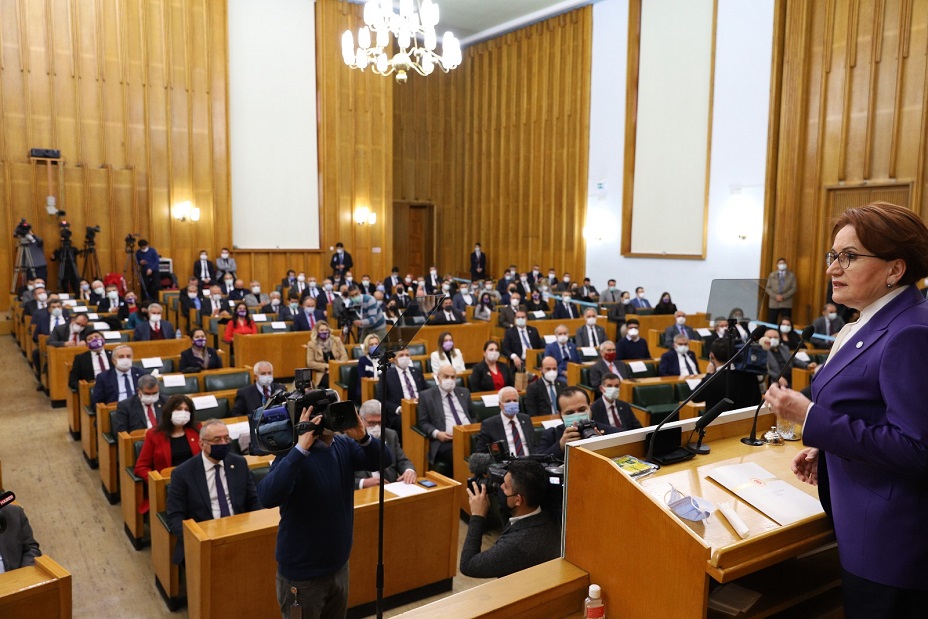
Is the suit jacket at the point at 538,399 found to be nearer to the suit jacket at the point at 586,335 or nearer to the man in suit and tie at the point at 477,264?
the suit jacket at the point at 586,335

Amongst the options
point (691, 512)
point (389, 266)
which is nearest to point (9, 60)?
point (389, 266)

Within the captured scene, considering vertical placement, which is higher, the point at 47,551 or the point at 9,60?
the point at 9,60

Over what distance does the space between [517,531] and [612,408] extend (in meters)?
3.25

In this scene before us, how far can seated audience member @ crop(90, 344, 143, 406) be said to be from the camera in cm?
621

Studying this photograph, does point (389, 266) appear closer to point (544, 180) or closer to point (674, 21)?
point (544, 180)

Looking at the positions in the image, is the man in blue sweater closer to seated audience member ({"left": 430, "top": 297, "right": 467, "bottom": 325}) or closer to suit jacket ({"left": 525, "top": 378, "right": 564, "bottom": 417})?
suit jacket ({"left": 525, "top": 378, "right": 564, "bottom": 417})

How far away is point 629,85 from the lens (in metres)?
15.5

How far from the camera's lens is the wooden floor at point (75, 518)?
4090 millimetres

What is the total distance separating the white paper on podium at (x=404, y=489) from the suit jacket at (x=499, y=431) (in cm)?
86

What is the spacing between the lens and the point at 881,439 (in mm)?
1305

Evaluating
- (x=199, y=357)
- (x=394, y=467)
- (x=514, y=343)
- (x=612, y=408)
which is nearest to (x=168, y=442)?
(x=394, y=467)

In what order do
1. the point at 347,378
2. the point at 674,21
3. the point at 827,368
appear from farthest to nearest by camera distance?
1. the point at 674,21
2. the point at 347,378
3. the point at 827,368

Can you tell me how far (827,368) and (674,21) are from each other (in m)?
14.9

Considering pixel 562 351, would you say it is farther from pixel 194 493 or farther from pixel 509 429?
pixel 194 493
